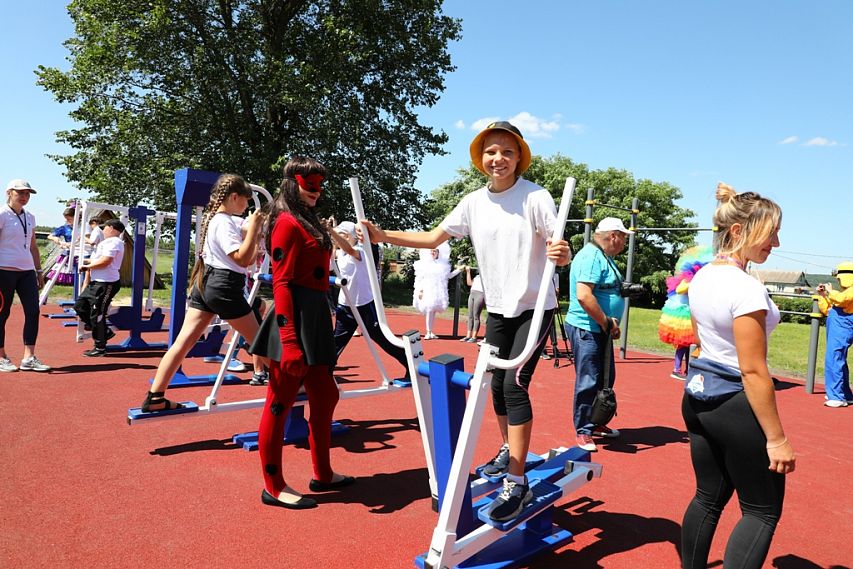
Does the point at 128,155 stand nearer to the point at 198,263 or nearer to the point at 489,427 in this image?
the point at 198,263

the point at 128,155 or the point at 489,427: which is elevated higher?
the point at 128,155

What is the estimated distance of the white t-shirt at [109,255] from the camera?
7426 millimetres

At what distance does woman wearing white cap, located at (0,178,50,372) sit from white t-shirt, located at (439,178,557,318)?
559cm

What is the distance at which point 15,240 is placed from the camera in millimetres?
6027

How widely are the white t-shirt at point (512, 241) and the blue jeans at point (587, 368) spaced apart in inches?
78.2

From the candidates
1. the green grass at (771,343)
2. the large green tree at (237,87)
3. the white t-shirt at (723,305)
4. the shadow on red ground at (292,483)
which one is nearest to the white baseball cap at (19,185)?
the shadow on red ground at (292,483)

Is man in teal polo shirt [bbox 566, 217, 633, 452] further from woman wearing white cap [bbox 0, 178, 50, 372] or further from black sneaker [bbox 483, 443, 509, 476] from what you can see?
woman wearing white cap [bbox 0, 178, 50, 372]

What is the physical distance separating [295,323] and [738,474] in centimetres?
227

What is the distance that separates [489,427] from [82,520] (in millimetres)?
3262

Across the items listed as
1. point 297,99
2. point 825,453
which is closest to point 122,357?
point 825,453

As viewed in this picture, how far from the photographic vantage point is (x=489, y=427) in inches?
205

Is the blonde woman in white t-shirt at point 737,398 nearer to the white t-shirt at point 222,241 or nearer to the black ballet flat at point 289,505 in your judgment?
the black ballet flat at point 289,505

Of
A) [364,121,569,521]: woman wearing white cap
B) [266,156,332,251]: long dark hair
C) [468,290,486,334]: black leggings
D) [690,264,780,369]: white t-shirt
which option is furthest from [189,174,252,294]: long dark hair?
[468,290,486,334]: black leggings

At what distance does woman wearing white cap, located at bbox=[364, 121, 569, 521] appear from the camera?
268 cm
